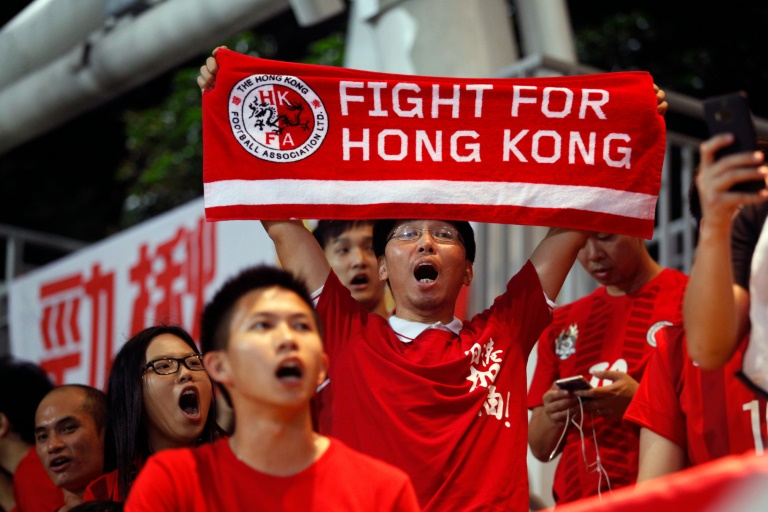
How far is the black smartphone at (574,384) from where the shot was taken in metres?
4.16

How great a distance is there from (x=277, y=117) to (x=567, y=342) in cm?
137

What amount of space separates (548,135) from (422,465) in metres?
1.28

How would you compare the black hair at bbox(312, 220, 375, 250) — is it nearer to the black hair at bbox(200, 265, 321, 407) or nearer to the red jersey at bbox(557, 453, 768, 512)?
the black hair at bbox(200, 265, 321, 407)

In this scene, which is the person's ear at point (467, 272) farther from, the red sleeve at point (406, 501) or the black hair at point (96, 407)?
the black hair at point (96, 407)

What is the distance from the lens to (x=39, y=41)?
8.98 m

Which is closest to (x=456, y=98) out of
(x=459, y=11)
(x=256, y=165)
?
(x=256, y=165)

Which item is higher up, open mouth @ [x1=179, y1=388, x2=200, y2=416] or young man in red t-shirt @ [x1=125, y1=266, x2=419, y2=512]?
open mouth @ [x1=179, y1=388, x2=200, y2=416]

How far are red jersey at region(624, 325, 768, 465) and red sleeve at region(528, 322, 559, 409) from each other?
0.67 meters

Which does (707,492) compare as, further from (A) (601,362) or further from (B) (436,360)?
(A) (601,362)

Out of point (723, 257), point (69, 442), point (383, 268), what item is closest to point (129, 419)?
point (69, 442)

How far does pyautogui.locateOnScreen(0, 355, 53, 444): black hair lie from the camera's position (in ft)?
18.1

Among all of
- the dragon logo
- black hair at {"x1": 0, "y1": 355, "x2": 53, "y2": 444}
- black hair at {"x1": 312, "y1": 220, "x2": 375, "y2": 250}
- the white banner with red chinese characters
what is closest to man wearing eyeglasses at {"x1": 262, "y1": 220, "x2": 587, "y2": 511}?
the dragon logo

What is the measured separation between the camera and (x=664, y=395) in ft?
12.8

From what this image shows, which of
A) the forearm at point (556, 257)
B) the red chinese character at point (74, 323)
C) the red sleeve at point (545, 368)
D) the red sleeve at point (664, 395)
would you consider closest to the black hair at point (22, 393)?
the red sleeve at point (545, 368)
